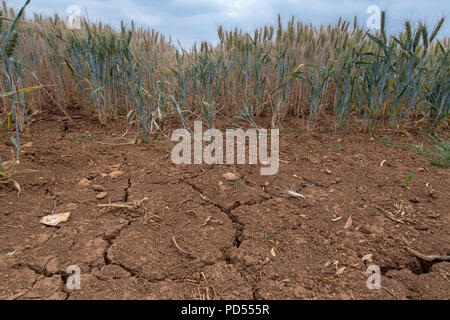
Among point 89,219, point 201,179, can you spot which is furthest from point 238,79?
point 89,219

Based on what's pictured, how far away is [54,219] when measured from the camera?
47.8 inches

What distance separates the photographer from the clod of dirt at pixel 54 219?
119 cm

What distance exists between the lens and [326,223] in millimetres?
1239

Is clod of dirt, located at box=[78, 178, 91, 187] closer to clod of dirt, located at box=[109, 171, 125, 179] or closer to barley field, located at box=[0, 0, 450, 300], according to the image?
barley field, located at box=[0, 0, 450, 300]

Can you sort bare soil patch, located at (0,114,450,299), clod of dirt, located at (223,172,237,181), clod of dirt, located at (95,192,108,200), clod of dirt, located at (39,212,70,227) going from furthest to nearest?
1. clod of dirt, located at (223,172,237,181)
2. clod of dirt, located at (95,192,108,200)
3. clod of dirt, located at (39,212,70,227)
4. bare soil patch, located at (0,114,450,299)

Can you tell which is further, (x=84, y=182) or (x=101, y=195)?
(x=84, y=182)

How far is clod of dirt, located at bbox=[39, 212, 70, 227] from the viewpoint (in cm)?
119

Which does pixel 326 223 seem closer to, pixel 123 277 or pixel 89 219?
pixel 123 277

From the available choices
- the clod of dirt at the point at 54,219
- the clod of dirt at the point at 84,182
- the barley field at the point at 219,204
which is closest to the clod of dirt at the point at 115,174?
the barley field at the point at 219,204

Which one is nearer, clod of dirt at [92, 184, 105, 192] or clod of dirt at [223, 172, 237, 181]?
clod of dirt at [92, 184, 105, 192]

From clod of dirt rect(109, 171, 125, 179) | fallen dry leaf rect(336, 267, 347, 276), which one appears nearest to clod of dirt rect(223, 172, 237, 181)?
A: clod of dirt rect(109, 171, 125, 179)

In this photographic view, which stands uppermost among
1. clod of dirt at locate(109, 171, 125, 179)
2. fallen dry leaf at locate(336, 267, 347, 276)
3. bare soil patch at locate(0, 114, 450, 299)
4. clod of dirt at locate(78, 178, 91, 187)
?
clod of dirt at locate(109, 171, 125, 179)

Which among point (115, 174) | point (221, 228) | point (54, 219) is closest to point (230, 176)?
point (221, 228)

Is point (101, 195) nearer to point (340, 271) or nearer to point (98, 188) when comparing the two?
point (98, 188)
